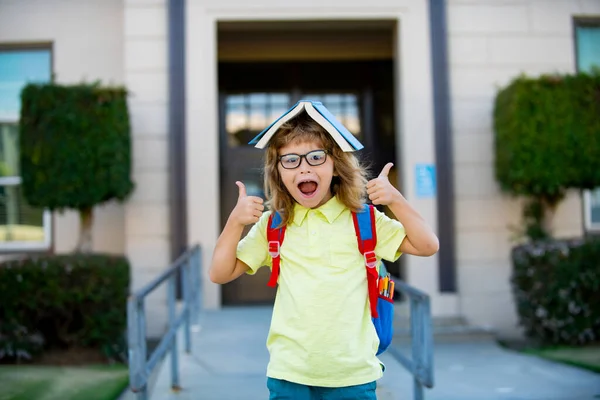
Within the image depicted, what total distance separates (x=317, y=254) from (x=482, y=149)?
17.7ft

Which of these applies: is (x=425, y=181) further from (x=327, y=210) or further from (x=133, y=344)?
(x=327, y=210)

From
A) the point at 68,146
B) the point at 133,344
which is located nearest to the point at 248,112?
the point at 68,146

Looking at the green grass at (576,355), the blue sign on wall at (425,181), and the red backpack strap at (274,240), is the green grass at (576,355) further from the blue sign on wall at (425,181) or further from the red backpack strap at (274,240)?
the red backpack strap at (274,240)

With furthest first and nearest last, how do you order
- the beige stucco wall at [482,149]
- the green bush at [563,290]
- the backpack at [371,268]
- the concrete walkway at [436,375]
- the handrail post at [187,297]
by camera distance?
the beige stucco wall at [482,149] → the green bush at [563,290] → the handrail post at [187,297] → the concrete walkway at [436,375] → the backpack at [371,268]

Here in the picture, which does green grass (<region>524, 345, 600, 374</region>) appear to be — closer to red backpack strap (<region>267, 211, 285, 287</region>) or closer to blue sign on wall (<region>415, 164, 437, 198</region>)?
blue sign on wall (<region>415, 164, 437, 198</region>)

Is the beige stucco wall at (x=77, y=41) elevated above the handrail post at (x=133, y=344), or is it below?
above

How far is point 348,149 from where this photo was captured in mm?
2229

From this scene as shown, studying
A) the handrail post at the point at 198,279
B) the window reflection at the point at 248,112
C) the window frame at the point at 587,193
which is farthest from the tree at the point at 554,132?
the handrail post at the point at 198,279

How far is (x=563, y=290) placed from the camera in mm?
5797

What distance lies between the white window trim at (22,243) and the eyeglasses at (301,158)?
5.91 m

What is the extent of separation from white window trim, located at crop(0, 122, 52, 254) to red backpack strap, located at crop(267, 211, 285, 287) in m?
5.79

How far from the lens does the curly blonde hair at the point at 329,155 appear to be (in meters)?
2.26

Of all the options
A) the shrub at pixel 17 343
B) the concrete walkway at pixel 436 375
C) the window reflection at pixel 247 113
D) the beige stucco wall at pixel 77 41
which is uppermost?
the beige stucco wall at pixel 77 41

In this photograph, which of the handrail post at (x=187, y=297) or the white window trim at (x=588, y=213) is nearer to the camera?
the handrail post at (x=187, y=297)
